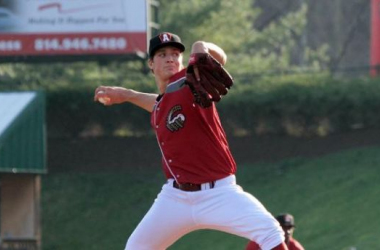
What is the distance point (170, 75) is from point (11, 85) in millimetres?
15194

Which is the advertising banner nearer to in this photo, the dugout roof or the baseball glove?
the dugout roof

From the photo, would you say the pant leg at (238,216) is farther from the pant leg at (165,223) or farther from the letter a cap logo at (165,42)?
the letter a cap logo at (165,42)

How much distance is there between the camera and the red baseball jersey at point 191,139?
7.64 metres

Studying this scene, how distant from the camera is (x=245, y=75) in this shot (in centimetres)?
2316

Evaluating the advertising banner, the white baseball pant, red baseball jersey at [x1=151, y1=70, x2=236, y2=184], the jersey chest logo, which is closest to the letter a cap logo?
red baseball jersey at [x1=151, y1=70, x2=236, y2=184]

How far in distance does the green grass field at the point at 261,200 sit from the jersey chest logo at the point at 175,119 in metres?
10.2

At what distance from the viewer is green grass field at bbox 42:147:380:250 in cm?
1870

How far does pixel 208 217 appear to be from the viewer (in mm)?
7598

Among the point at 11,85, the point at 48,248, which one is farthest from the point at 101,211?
the point at 11,85

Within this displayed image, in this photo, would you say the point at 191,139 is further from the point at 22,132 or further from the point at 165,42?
the point at 22,132

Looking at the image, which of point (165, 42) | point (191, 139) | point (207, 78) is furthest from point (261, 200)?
point (207, 78)

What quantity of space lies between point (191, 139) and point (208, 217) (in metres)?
0.52

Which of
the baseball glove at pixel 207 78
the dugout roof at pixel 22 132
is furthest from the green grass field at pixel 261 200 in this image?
the baseball glove at pixel 207 78

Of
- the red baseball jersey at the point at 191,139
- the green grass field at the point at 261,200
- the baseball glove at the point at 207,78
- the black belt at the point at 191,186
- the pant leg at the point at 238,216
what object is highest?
the green grass field at the point at 261,200
